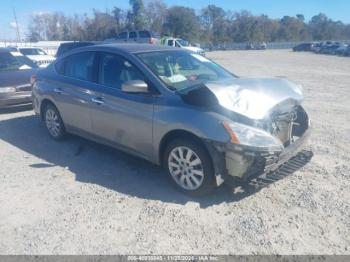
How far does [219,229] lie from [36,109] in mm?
4625

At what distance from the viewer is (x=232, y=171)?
3.52 metres

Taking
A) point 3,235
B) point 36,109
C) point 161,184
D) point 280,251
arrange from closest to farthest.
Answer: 1. point 280,251
2. point 3,235
3. point 161,184
4. point 36,109

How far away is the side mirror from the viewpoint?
398cm

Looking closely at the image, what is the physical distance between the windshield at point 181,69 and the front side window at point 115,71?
208 millimetres

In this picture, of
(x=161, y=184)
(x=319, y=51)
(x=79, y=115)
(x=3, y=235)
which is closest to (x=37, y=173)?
(x=79, y=115)

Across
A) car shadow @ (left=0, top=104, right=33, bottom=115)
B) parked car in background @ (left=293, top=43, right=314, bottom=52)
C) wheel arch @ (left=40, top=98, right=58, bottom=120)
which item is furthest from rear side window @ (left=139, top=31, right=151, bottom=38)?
parked car in background @ (left=293, top=43, right=314, bottom=52)

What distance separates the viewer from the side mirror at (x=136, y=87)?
3984mm

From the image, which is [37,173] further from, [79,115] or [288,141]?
[288,141]

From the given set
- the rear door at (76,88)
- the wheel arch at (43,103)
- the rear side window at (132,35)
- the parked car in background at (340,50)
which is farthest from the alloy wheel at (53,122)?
the parked car in background at (340,50)

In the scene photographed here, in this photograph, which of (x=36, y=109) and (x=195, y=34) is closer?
(x=36, y=109)

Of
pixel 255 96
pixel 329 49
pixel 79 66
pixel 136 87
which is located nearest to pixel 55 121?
pixel 79 66

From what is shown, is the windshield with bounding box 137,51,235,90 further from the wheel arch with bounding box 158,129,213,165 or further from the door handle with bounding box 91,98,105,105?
the door handle with bounding box 91,98,105,105

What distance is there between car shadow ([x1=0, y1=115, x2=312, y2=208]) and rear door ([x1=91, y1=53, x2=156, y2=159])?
40 cm

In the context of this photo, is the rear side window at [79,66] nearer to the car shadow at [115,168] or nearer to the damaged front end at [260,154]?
the car shadow at [115,168]
